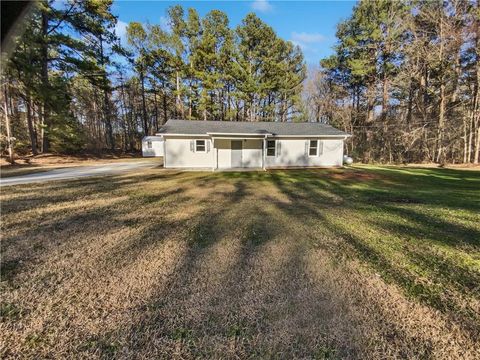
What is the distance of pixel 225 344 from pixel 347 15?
95.5ft

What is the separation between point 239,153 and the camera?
48.8 feet

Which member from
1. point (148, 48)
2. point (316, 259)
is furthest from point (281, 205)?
point (148, 48)

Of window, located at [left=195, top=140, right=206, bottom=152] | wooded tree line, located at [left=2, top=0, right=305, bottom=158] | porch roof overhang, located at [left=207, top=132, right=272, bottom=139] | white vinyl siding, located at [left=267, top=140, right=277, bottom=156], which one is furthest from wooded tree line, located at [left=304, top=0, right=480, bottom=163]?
window, located at [left=195, top=140, right=206, bottom=152]

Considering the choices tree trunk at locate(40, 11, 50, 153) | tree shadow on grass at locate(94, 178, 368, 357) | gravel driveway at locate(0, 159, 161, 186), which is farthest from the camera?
tree trunk at locate(40, 11, 50, 153)

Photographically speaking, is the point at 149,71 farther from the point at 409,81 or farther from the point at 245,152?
the point at 409,81

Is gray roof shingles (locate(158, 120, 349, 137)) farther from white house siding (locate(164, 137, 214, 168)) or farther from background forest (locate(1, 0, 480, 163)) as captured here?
background forest (locate(1, 0, 480, 163))

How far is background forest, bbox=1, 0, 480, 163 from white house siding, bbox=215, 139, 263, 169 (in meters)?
11.4

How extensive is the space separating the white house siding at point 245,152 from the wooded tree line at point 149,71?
464 inches

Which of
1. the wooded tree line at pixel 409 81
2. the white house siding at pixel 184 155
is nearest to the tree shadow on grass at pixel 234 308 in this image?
the white house siding at pixel 184 155

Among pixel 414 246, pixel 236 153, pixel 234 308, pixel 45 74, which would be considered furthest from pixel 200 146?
pixel 45 74

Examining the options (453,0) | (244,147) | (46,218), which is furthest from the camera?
(453,0)

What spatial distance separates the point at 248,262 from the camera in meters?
3.46

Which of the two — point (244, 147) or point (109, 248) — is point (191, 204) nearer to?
point (109, 248)

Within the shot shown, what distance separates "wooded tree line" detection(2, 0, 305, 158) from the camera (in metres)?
16.7
